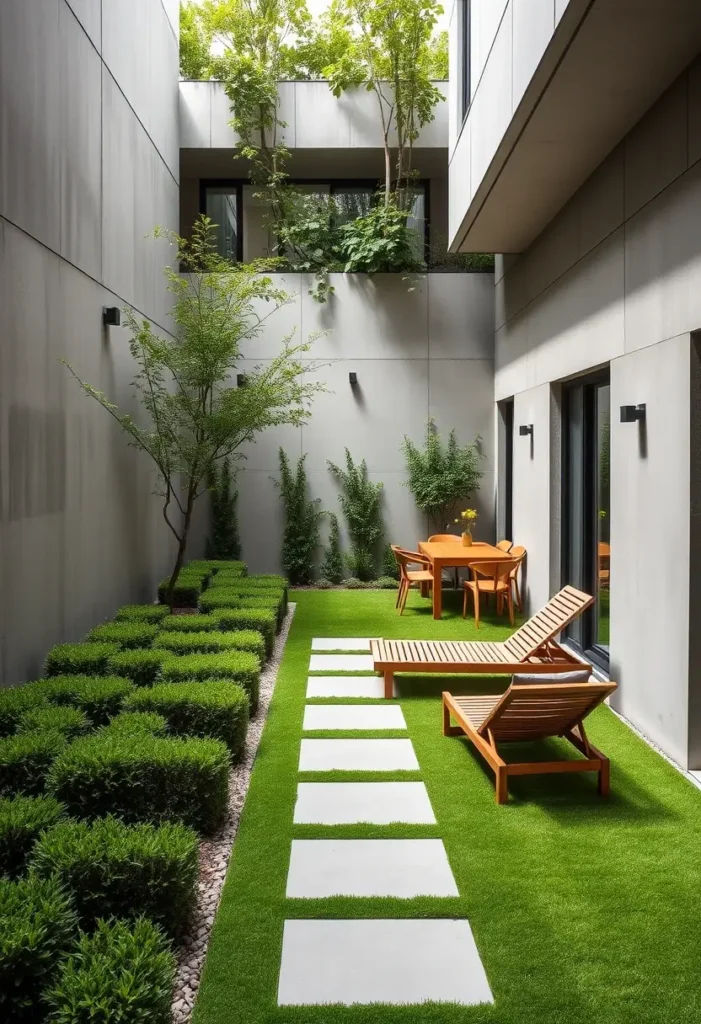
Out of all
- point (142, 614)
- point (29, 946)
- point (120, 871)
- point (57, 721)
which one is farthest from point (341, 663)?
point (29, 946)

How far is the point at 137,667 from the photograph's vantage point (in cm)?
598

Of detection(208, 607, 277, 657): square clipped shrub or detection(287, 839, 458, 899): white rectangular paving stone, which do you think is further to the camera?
detection(208, 607, 277, 657): square clipped shrub

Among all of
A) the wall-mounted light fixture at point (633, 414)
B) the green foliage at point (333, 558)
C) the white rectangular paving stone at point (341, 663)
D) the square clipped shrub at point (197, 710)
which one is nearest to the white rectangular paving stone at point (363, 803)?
the square clipped shrub at point (197, 710)

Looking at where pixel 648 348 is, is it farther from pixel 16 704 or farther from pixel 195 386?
pixel 195 386

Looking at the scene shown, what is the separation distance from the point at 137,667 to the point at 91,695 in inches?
31.4

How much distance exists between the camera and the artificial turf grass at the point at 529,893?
2.97 meters

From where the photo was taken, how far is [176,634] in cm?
688

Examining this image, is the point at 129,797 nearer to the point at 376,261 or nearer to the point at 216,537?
the point at 216,537

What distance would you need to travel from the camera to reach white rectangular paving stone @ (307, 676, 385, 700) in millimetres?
7102

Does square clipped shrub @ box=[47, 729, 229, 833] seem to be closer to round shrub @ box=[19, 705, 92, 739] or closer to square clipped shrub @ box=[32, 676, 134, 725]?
round shrub @ box=[19, 705, 92, 739]

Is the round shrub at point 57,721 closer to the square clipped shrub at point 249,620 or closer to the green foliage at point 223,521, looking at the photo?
the square clipped shrub at point 249,620

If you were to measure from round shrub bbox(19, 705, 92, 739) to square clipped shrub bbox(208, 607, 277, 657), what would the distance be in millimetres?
2876

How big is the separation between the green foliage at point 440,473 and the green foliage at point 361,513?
63 centimetres

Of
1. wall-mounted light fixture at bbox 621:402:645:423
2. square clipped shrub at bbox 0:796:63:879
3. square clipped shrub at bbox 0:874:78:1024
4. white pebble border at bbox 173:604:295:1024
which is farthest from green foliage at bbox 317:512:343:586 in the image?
square clipped shrub at bbox 0:874:78:1024
